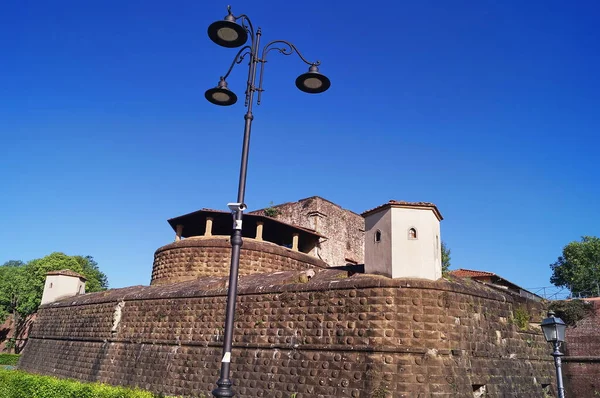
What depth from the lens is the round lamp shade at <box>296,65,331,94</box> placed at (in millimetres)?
6837

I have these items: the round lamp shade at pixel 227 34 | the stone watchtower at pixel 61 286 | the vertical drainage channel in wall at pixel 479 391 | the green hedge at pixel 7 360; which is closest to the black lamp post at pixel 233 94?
the round lamp shade at pixel 227 34

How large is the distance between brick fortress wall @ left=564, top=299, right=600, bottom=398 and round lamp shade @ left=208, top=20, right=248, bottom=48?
53.0ft

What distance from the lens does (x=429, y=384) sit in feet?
30.5

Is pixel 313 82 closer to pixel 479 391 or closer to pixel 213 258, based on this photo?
pixel 479 391

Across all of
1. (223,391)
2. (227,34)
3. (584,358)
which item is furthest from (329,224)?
(223,391)

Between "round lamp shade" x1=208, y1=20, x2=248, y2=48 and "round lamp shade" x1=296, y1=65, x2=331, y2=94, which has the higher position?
"round lamp shade" x1=208, y1=20, x2=248, y2=48

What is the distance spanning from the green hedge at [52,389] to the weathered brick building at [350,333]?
2971 mm

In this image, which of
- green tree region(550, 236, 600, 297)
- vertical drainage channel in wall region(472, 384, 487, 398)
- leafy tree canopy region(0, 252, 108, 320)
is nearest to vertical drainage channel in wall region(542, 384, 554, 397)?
vertical drainage channel in wall region(472, 384, 487, 398)

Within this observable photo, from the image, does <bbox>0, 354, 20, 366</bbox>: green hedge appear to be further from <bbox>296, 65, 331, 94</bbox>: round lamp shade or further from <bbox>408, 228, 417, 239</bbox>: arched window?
<bbox>296, 65, 331, 94</bbox>: round lamp shade

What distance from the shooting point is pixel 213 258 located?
731 inches

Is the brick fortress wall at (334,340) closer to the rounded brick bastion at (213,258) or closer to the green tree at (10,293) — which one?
the rounded brick bastion at (213,258)

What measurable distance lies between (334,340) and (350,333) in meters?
0.44

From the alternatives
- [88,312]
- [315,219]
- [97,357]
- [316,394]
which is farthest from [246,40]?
[315,219]

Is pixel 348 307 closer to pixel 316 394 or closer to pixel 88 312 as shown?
pixel 316 394
